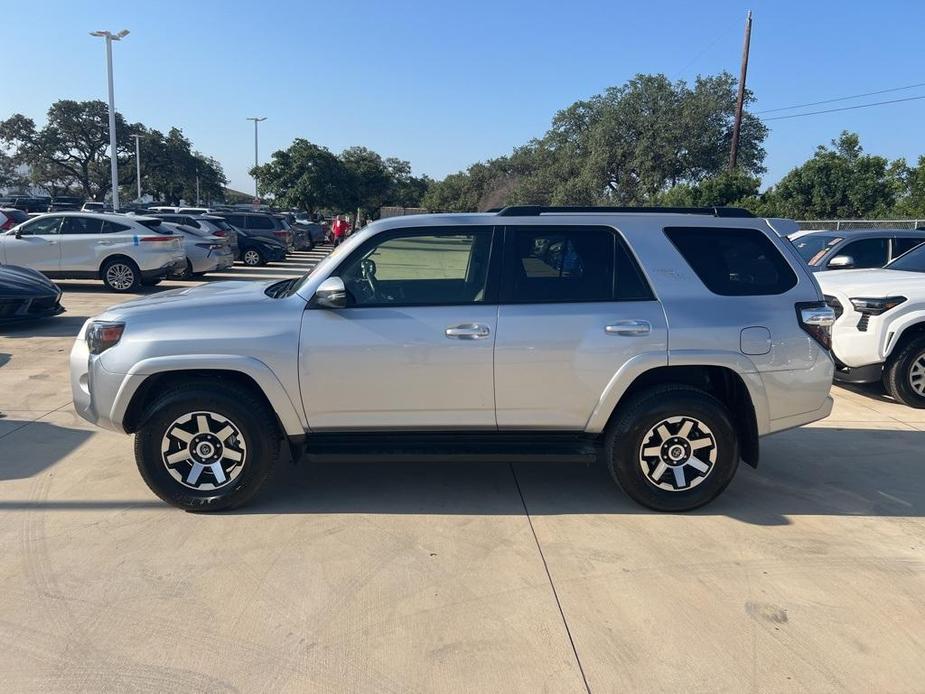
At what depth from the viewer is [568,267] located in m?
4.40

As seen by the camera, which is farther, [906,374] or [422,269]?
[906,374]

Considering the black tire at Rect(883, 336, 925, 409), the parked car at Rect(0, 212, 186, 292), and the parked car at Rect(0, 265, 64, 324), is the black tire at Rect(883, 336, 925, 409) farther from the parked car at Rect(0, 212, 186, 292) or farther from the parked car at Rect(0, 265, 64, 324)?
the parked car at Rect(0, 212, 186, 292)

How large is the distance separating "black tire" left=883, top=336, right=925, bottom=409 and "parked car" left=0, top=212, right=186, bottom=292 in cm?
1343

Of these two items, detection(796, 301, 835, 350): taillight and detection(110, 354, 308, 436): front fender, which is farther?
detection(796, 301, 835, 350): taillight

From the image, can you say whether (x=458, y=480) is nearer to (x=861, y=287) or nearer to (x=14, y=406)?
(x=14, y=406)

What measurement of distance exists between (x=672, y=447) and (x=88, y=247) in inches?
550

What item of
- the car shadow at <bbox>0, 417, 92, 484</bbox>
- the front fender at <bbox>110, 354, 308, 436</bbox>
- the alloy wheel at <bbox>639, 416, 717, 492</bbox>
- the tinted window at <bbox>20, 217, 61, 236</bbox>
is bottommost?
the car shadow at <bbox>0, 417, 92, 484</bbox>

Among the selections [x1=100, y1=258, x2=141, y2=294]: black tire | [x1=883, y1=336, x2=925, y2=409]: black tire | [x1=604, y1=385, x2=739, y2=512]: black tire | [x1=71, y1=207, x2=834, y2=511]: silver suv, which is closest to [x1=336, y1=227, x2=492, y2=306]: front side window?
[x1=71, y1=207, x2=834, y2=511]: silver suv

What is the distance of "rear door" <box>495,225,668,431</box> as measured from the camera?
4.20 meters

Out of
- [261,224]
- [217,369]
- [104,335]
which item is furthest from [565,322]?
[261,224]

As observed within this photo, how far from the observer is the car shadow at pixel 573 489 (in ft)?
14.8

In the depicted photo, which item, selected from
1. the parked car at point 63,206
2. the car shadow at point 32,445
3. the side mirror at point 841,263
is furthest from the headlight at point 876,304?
the parked car at point 63,206

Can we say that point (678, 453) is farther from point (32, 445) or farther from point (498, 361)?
point (32, 445)

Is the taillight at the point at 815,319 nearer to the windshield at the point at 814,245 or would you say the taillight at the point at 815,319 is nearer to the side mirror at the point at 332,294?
the side mirror at the point at 332,294
